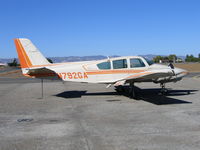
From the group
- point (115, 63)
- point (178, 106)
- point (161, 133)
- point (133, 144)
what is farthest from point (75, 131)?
point (115, 63)

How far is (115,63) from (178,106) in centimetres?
467

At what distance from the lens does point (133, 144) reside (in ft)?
18.7

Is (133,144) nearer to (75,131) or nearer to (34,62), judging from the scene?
(75,131)

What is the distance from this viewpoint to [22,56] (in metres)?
13.6

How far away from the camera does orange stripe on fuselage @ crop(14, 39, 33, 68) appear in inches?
534

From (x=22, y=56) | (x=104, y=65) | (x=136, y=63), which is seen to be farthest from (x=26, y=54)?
(x=136, y=63)

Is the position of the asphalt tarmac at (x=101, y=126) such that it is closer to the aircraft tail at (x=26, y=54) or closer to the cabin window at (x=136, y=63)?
the cabin window at (x=136, y=63)

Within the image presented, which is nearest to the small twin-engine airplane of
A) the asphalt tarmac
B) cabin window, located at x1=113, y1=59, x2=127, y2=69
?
cabin window, located at x1=113, y1=59, x2=127, y2=69

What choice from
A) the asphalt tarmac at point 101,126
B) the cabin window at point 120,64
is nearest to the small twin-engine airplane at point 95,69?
the cabin window at point 120,64

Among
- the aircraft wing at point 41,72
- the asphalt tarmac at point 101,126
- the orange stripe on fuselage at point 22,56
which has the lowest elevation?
A: the asphalt tarmac at point 101,126

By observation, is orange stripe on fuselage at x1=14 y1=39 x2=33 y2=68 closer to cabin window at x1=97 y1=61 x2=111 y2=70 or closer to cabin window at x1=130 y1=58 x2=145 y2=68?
cabin window at x1=97 y1=61 x2=111 y2=70

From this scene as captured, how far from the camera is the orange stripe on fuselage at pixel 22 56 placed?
1356cm

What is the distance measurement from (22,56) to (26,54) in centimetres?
26

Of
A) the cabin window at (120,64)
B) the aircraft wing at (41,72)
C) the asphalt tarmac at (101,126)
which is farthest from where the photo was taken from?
the cabin window at (120,64)
